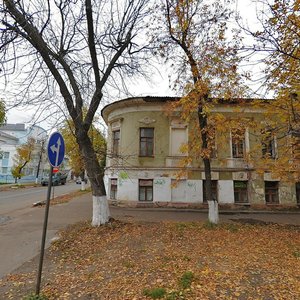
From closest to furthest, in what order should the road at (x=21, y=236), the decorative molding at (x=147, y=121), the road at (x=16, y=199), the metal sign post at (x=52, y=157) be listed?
the metal sign post at (x=52, y=157), the road at (x=21, y=236), the road at (x=16, y=199), the decorative molding at (x=147, y=121)

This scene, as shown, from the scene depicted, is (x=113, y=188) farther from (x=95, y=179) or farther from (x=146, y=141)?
(x=95, y=179)

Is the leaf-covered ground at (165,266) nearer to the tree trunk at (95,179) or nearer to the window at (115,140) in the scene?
the tree trunk at (95,179)

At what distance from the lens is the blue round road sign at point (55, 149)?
3608mm

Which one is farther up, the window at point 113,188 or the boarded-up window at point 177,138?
the boarded-up window at point 177,138

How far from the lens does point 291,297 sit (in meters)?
3.55

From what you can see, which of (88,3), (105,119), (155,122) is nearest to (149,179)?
(155,122)

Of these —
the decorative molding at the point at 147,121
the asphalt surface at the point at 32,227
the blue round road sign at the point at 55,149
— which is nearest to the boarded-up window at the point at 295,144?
the asphalt surface at the point at 32,227

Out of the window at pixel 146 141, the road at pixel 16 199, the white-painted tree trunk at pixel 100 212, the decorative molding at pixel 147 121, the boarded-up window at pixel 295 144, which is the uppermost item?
the decorative molding at pixel 147 121

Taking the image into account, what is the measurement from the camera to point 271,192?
47.3 ft

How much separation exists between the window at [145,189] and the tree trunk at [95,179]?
6.04m

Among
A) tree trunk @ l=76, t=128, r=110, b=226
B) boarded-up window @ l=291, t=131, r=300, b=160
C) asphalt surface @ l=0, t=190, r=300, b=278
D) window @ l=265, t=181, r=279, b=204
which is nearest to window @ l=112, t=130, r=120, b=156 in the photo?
asphalt surface @ l=0, t=190, r=300, b=278

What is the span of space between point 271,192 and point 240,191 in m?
1.94

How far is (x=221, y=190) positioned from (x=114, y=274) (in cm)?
1089

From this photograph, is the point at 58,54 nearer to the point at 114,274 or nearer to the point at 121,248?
the point at 121,248
